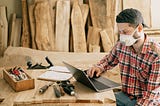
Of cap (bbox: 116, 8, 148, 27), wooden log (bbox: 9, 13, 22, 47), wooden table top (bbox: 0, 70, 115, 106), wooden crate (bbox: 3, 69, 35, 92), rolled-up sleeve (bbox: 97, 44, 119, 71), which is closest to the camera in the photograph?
wooden table top (bbox: 0, 70, 115, 106)

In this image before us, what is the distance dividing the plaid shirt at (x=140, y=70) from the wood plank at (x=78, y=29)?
4.93 feet

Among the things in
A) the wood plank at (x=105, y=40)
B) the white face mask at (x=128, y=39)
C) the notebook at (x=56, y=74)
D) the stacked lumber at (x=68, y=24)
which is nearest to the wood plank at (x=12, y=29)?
Result: the stacked lumber at (x=68, y=24)

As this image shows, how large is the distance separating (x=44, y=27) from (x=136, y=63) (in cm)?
198

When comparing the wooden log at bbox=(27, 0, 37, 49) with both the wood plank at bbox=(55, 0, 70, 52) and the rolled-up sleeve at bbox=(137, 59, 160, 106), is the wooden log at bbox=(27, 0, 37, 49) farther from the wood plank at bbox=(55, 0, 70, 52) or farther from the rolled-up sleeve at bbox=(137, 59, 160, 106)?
the rolled-up sleeve at bbox=(137, 59, 160, 106)

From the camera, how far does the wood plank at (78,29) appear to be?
375cm

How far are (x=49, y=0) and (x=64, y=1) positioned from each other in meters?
0.20

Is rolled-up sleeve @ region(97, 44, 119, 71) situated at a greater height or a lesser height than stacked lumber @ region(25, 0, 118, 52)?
lesser

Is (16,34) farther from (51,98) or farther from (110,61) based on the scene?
(51,98)

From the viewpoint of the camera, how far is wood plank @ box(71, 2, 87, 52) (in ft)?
12.3

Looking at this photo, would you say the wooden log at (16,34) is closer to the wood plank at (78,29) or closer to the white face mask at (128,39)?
the wood plank at (78,29)

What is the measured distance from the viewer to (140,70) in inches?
78.9

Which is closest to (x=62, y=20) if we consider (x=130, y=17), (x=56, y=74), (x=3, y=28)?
(x=3, y=28)

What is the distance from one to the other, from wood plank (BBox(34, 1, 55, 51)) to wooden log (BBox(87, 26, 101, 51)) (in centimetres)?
50

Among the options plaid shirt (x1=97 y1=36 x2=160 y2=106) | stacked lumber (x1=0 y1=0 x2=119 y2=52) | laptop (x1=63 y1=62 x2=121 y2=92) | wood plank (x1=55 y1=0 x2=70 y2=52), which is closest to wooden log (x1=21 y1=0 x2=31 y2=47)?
stacked lumber (x1=0 y1=0 x2=119 y2=52)
